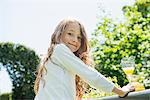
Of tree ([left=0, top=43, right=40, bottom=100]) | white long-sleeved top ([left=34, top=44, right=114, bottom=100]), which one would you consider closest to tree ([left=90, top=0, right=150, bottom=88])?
white long-sleeved top ([left=34, top=44, right=114, bottom=100])

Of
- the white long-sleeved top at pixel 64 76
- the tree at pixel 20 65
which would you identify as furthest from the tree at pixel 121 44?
the tree at pixel 20 65

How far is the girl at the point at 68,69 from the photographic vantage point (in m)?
2.25

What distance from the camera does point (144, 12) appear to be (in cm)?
1039

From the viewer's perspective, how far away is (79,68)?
7.48 feet

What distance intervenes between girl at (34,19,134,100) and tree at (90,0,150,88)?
4.50 metres

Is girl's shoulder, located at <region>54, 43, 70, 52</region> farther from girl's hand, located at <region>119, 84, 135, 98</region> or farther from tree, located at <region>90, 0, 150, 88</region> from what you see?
tree, located at <region>90, 0, 150, 88</region>

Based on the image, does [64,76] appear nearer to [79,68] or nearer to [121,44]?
[79,68]

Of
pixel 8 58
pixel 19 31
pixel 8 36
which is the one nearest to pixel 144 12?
pixel 19 31

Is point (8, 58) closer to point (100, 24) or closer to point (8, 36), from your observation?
point (8, 36)

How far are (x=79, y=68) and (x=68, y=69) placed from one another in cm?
7

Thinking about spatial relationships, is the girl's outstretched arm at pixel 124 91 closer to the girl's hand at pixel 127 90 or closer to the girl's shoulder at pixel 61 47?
the girl's hand at pixel 127 90

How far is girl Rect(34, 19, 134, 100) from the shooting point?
88.4 inches

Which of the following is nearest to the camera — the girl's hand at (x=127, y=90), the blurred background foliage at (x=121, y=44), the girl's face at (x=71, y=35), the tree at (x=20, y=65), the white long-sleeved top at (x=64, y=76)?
the girl's hand at (x=127, y=90)

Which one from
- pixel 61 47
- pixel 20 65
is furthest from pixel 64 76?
pixel 20 65
